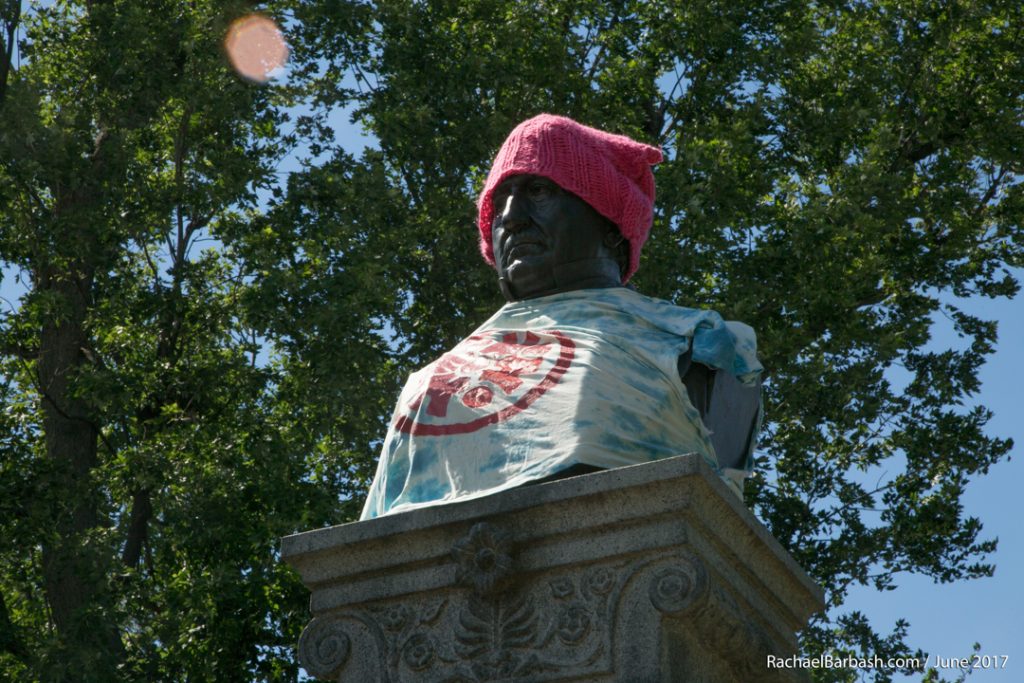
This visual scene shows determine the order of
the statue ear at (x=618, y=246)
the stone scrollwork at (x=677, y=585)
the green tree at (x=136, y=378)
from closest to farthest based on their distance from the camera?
the stone scrollwork at (x=677, y=585) → the statue ear at (x=618, y=246) → the green tree at (x=136, y=378)

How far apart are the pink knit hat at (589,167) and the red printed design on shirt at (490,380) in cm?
60

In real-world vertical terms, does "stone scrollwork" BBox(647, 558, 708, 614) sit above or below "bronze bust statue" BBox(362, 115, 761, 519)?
below

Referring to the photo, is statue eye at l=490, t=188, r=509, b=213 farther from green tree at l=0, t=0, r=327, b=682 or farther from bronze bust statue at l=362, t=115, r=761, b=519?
green tree at l=0, t=0, r=327, b=682

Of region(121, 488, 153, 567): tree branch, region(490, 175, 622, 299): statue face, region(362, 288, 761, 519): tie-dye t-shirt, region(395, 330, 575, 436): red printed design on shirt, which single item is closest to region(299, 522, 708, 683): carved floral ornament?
region(362, 288, 761, 519): tie-dye t-shirt

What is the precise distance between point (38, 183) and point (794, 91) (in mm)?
6787

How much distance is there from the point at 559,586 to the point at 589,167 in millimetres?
1724

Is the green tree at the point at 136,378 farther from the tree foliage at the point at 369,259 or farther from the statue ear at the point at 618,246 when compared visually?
the statue ear at the point at 618,246

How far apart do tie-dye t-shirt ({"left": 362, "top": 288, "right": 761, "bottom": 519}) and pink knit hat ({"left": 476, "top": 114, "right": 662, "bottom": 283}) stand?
34 cm

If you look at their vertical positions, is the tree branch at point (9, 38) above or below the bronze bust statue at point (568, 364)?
above

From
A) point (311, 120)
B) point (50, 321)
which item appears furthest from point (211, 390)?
point (311, 120)

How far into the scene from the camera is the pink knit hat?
580cm

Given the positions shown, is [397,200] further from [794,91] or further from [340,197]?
[794,91]

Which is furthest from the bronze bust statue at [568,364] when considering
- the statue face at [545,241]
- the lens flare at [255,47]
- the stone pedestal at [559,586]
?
the lens flare at [255,47]

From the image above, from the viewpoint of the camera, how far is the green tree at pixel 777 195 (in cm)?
1354
